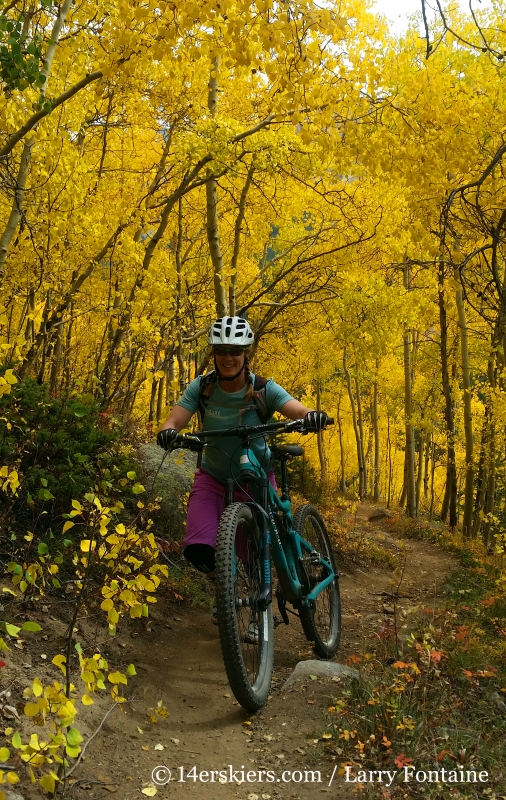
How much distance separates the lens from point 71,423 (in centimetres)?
489

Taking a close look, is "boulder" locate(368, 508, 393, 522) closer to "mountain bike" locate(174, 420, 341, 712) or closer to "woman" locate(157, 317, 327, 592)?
"mountain bike" locate(174, 420, 341, 712)

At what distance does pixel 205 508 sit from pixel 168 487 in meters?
2.62

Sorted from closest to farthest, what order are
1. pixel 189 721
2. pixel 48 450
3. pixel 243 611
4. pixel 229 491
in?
pixel 189 721
pixel 243 611
pixel 229 491
pixel 48 450

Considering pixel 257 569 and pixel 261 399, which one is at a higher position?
pixel 261 399

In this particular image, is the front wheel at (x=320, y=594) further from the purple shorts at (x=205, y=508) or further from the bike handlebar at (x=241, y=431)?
the bike handlebar at (x=241, y=431)

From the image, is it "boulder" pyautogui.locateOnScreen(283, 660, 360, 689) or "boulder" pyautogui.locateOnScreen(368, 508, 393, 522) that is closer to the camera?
"boulder" pyautogui.locateOnScreen(283, 660, 360, 689)

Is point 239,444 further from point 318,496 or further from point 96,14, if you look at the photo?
point 318,496

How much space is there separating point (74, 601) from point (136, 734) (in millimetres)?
1233

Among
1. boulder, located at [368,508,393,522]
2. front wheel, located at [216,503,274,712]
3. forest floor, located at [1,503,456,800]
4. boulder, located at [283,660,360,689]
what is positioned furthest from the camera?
boulder, located at [368,508,393,522]

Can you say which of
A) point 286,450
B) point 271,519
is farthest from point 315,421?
point 271,519

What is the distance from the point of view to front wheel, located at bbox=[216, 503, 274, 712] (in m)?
3.12

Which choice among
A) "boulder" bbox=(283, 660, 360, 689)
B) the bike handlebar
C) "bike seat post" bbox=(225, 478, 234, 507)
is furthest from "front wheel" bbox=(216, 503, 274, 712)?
the bike handlebar

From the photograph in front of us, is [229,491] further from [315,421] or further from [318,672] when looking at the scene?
[318,672]

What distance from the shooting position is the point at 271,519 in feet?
12.7
